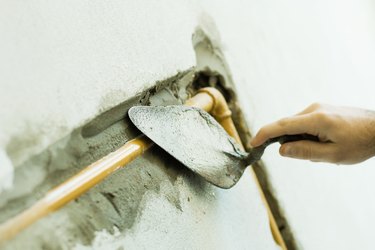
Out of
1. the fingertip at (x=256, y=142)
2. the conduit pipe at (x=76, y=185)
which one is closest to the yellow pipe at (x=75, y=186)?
the conduit pipe at (x=76, y=185)

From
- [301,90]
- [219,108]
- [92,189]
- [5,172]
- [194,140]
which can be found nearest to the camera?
[5,172]

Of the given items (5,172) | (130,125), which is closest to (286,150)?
(130,125)

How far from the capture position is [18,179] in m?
0.51

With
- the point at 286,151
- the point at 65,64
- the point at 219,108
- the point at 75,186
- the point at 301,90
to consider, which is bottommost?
the point at 301,90

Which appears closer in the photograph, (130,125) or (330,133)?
(130,125)

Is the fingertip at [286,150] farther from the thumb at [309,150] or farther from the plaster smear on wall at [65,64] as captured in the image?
the plaster smear on wall at [65,64]

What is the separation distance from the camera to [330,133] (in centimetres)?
87

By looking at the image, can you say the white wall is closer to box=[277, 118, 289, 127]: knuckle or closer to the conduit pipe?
box=[277, 118, 289, 127]: knuckle

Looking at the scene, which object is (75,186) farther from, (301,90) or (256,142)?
(301,90)

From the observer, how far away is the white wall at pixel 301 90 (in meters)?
1.28

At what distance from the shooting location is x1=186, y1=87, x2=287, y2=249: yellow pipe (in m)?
1.00

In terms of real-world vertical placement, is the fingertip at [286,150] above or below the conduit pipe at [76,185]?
below

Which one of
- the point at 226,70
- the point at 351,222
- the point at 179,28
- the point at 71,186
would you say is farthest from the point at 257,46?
the point at 71,186

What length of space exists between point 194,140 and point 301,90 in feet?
3.14
